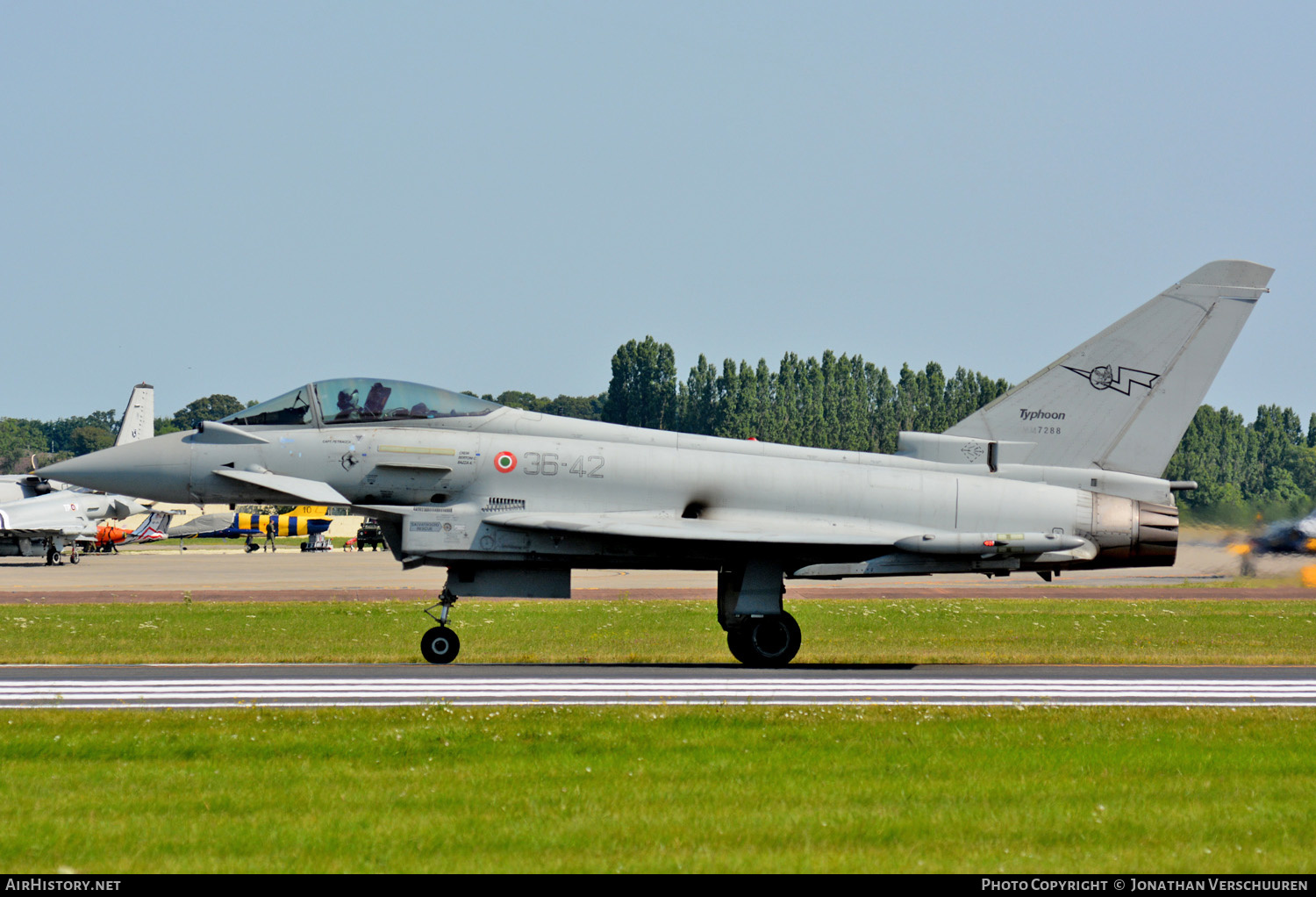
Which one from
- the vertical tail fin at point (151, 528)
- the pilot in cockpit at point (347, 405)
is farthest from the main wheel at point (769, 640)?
the vertical tail fin at point (151, 528)

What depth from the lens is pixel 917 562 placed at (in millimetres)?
16312

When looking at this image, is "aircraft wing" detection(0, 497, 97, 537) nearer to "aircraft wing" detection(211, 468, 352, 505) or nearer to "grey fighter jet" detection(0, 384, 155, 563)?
"grey fighter jet" detection(0, 384, 155, 563)

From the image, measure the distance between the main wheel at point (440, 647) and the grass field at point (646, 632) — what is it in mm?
1175

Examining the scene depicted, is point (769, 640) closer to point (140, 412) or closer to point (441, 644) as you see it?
point (441, 644)

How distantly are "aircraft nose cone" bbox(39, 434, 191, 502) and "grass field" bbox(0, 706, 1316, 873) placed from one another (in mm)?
5746

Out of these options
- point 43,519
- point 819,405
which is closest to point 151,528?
point 43,519

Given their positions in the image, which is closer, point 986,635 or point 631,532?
point 631,532

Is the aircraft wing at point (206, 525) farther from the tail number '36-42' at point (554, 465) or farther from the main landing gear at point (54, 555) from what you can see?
the tail number '36-42' at point (554, 465)

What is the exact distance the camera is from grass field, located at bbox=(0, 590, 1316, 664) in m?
18.5

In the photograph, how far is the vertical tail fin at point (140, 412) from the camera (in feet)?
203
